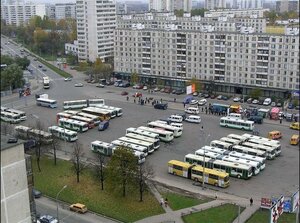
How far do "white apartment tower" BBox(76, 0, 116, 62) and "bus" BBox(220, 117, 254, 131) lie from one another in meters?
7.26

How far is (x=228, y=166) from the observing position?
5547 mm

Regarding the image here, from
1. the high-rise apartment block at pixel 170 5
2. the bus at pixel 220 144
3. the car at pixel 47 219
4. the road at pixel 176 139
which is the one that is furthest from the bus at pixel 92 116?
the high-rise apartment block at pixel 170 5

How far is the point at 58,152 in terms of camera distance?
21.3 ft

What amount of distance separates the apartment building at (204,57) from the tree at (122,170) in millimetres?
4147

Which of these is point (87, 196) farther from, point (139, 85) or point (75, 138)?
point (139, 85)

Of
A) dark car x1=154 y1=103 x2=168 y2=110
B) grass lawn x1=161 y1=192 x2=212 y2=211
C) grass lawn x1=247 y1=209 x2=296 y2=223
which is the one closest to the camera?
grass lawn x1=247 y1=209 x2=296 y2=223

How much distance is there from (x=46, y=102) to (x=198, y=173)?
16.1 feet

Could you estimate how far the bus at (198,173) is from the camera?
207 inches

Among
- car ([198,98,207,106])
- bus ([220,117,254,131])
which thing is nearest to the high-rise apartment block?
car ([198,98,207,106])

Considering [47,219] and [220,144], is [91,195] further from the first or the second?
[220,144]

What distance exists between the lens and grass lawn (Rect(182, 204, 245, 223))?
438cm

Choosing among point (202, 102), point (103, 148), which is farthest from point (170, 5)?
point (103, 148)

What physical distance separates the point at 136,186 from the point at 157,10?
9723 millimetres

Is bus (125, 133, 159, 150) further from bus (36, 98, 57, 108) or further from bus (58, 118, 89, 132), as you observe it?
bus (36, 98, 57, 108)
